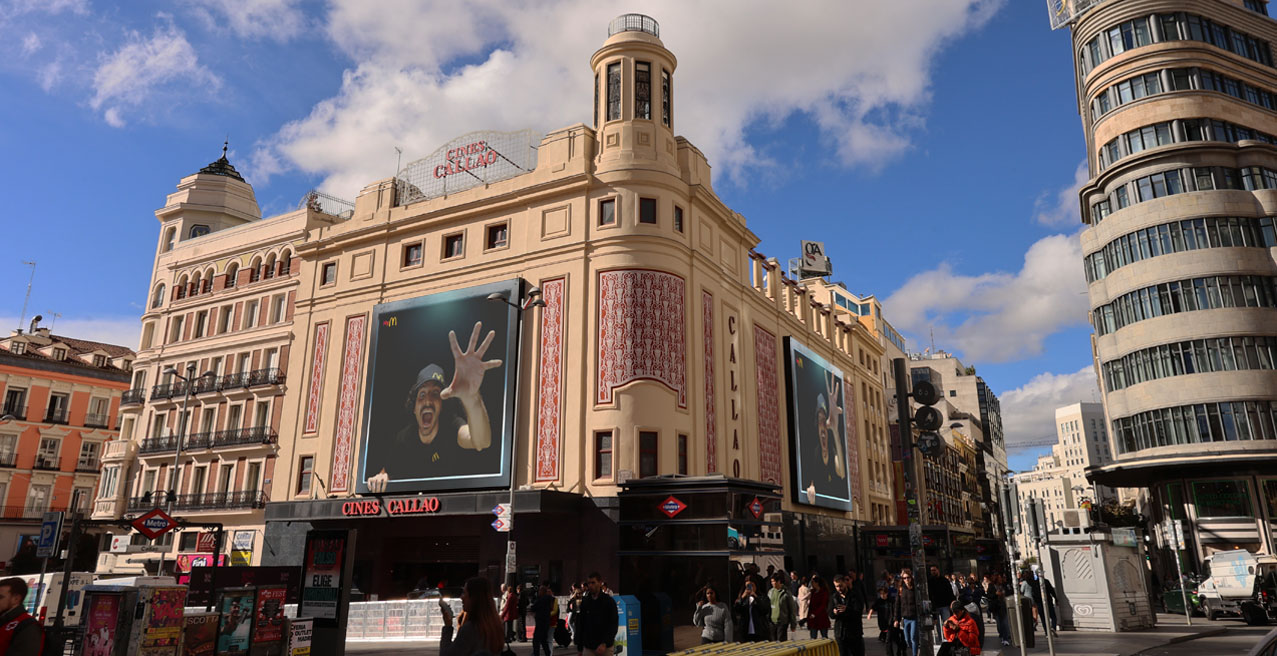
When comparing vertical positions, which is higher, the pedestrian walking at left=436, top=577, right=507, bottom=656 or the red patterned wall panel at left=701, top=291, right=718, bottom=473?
the red patterned wall panel at left=701, top=291, right=718, bottom=473

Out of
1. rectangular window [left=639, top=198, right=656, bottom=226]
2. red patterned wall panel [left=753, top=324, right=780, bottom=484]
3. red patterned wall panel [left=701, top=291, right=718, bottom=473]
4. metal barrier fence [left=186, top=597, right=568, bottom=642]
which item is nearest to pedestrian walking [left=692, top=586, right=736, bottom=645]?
metal barrier fence [left=186, top=597, right=568, bottom=642]

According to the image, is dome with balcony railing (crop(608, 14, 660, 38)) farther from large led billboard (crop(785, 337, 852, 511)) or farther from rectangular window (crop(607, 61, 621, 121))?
large led billboard (crop(785, 337, 852, 511))

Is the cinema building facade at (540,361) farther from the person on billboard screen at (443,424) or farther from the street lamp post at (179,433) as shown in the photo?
the street lamp post at (179,433)

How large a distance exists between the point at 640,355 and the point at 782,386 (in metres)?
14.3

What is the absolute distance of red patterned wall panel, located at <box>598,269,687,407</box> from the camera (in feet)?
101

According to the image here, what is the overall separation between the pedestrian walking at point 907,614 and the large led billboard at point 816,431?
23.4m

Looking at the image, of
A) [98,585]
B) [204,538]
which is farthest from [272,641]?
[204,538]

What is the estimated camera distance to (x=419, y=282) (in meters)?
36.9

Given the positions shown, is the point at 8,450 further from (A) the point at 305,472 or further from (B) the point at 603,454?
(B) the point at 603,454

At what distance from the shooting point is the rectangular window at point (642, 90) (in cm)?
3441

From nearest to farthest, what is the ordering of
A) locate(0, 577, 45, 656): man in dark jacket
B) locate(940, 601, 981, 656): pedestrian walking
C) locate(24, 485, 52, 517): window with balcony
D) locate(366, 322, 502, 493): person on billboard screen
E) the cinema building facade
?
locate(0, 577, 45, 656): man in dark jacket, locate(940, 601, 981, 656): pedestrian walking, the cinema building facade, locate(366, 322, 502, 493): person on billboard screen, locate(24, 485, 52, 517): window with balcony

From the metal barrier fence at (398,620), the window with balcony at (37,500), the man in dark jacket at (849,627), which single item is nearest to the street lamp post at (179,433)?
the metal barrier fence at (398,620)

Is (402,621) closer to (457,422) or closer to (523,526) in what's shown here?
(523,526)

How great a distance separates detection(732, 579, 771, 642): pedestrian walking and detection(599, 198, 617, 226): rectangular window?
18688 mm
